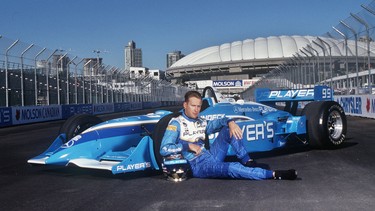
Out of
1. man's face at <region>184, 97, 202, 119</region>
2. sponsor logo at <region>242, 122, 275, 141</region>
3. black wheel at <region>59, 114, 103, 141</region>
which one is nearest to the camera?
man's face at <region>184, 97, 202, 119</region>

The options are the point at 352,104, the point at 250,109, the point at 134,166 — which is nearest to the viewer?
the point at 134,166

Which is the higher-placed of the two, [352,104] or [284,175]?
[352,104]

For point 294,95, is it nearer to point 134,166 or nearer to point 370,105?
point 134,166

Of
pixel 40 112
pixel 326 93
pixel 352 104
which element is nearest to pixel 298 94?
pixel 326 93

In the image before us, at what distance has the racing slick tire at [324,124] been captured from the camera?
7695mm

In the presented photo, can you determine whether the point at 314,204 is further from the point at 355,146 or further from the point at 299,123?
the point at 355,146

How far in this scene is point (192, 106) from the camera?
5.31 meters

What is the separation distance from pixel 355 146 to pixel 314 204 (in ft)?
15.9

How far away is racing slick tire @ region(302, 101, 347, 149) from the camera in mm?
7695

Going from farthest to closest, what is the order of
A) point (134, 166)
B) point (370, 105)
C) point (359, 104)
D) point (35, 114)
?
point (35, 114), point (359, 104), point (370, 105), point (134, 166)

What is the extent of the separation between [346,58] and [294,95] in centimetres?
1244

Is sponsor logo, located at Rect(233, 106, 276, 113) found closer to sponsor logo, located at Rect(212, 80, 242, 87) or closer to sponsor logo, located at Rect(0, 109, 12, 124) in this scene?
sponsor logo, located at Rect(0, 109, 12, 124)

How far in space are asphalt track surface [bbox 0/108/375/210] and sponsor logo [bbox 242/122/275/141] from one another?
0.40 metres

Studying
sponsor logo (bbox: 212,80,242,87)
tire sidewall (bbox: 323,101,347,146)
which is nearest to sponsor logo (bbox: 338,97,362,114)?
tire sidewall (bbox: 323,101,347,146)
